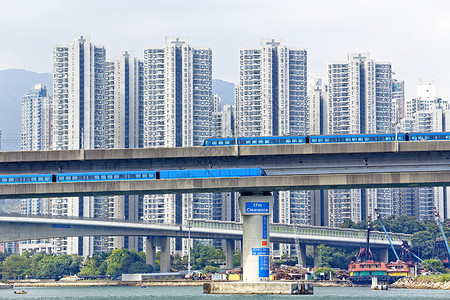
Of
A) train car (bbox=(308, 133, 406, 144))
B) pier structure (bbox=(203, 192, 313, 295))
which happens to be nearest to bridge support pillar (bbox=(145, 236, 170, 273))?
train car (bbox=(308, 133, 406, 144))

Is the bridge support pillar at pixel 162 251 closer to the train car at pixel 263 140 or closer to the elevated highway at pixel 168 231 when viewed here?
the elevated highway at pixel 168 231

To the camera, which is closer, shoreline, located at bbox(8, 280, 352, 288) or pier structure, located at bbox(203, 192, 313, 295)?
pier structure, located at bbox(203, 192, 313, 295)

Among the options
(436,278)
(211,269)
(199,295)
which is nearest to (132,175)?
(199,295)

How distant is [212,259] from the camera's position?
199250 millimetres

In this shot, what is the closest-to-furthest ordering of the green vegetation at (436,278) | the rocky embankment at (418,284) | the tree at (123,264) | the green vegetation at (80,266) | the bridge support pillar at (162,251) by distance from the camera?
the rocky embankment at (418,284) < the green vegetation at (436,278) < the bridge support pillar at (162,251) < the tree at (123,264) < the green vegetation at (80,266)

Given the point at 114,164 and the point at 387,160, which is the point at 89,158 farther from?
the point at 387,160

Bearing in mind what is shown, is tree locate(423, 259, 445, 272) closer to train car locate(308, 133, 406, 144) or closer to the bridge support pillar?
the bridge support pillar

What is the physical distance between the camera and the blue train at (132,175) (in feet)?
285

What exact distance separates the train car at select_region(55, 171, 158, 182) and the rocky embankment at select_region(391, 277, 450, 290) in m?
76.1

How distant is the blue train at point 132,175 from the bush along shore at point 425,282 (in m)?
71.1

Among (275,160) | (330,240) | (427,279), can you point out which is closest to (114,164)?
(275,160)

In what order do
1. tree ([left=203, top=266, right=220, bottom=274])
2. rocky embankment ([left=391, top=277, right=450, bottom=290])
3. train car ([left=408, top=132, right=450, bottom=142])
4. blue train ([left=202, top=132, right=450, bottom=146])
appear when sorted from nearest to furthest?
blue train ([left=202, top=132, right=450, bottom=146]) < train car ([left=408, top=132, right=450, bottom=142]) < rocky embankment ([left=391, top=277, right=450, bottom=290]) < tree ([left=203, top=266, right=220, bottom=274])

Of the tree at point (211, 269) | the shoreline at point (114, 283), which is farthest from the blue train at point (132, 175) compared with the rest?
the tree at point (211, 269)

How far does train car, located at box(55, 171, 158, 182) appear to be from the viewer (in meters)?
86.9
